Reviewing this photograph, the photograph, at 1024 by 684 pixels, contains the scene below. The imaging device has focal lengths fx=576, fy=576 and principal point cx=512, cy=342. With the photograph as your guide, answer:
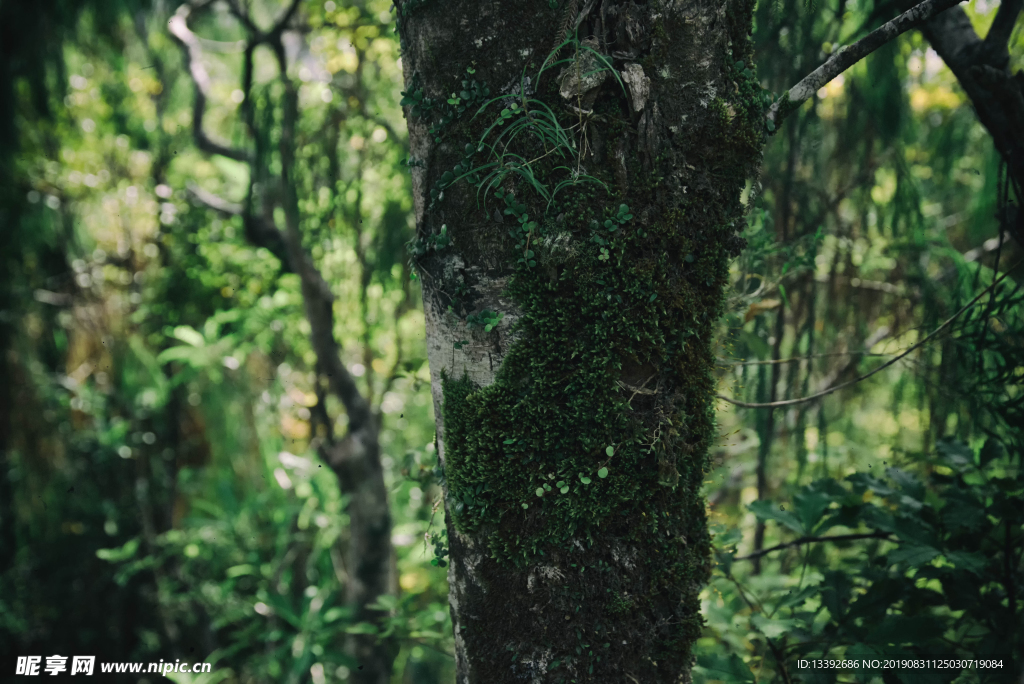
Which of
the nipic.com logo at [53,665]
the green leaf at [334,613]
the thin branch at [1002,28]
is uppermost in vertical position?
the thin branch at [1002,28]

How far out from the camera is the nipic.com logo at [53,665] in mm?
3516

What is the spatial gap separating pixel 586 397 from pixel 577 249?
0.24 m

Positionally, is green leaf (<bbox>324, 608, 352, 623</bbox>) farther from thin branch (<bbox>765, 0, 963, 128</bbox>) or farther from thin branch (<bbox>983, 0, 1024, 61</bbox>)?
thin branch (<bbox>983, 0, 1024, 61</bbox>)

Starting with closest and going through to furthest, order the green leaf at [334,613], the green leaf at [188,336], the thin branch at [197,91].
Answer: the green leaf at [334,613]
the green leaf at [188,336]
the thin branch at [197,91]

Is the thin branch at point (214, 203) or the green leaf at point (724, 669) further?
the thin branch at point (214, 203)

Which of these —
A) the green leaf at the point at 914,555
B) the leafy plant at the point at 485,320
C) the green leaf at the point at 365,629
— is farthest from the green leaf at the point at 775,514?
the green leaf at the point at 365,629

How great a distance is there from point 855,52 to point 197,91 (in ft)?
10.5

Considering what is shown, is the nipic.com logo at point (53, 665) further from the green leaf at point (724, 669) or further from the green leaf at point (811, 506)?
the green leaf at point (811, 506)

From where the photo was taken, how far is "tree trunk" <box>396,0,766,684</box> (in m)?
0.93

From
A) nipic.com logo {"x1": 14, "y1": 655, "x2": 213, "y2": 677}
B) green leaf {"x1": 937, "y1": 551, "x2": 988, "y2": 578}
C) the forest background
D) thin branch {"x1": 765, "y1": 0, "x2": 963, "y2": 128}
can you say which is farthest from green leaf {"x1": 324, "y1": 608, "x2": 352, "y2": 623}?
A: thin branch {"x1": 765, "y1": 0, "x2": 963, "y2": 128}

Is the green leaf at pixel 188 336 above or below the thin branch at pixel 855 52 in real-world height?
below

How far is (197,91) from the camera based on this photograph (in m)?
3.08

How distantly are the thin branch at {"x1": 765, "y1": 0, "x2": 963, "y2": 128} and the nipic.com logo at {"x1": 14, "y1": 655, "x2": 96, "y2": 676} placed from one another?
14.9 feet

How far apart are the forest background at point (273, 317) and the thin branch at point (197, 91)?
15mm
